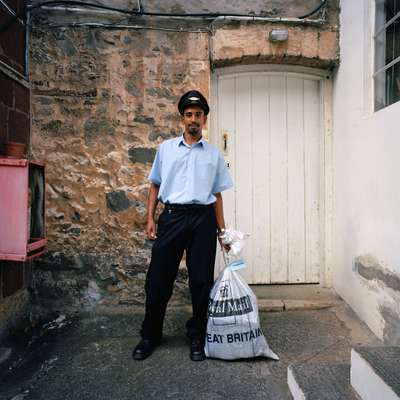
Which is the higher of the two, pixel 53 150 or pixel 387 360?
pixel 53 150

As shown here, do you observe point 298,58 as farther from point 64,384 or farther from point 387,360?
point 64,384

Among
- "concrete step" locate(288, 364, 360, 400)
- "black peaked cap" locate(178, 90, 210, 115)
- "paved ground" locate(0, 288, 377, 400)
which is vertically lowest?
"paved ground" locate(0, 288, 377, 400)

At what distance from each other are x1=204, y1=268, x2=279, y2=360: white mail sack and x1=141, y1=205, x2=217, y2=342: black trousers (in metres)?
0.12

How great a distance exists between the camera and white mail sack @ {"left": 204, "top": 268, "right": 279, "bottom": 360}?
2467 millimetres

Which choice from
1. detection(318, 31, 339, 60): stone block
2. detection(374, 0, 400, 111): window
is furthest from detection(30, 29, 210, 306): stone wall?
detection(374, 0, 400, 111): window

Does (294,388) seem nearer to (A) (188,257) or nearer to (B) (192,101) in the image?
(A) (188,257)

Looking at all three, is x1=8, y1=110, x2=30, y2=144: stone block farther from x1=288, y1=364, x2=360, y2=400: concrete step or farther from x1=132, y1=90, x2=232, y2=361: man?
x1=288, y1=364, x2=360, y2=400: concrete step

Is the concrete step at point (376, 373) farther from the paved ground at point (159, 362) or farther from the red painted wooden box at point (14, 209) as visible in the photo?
the red painted wooden box at point (14, 209)

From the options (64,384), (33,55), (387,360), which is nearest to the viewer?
(387,360)

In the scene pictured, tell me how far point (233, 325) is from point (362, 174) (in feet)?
5.16

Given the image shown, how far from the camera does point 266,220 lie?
12.3 feet

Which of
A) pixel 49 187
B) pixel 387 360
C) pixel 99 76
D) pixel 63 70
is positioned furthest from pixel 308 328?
pixel 63 70

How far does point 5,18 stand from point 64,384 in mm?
2589

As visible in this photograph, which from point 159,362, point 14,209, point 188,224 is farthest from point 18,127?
point 159,362
